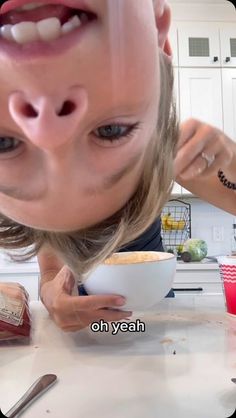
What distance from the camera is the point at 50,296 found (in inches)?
12.2

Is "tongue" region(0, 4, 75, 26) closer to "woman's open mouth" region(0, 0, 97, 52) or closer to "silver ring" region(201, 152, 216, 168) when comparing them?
"woman's open mouth" region(0, 0, 97, 52)

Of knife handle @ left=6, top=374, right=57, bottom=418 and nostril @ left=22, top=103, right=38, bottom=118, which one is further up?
nostril @ left=22, top=103, right=38, bottom=118

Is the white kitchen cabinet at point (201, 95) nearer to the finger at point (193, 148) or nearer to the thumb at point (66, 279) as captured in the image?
the finger at point (193, 148)

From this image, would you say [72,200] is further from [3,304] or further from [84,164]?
[3,304]

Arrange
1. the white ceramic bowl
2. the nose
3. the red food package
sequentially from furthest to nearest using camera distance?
the red food package → the white ceramic bowl → the nose

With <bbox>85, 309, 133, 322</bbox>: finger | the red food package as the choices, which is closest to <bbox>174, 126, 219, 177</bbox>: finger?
<bbox>85, 309, 133, 322</bbox>: finger

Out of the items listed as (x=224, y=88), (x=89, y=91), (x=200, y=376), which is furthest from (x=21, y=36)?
(x=200, y=376)

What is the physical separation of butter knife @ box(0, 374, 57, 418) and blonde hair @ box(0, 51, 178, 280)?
0.09m

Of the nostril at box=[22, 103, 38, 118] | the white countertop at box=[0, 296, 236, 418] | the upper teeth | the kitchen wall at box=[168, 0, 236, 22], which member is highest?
the kitchen wall at box=[168, 0, 236, 22]

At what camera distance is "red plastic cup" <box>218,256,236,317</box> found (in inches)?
12.2

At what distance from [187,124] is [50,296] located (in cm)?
18

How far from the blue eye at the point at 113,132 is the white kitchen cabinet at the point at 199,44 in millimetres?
56

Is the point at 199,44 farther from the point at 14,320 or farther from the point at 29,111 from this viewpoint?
the point at 14,320

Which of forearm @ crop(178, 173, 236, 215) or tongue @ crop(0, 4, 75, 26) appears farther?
forearm @ crop(178, 173, 236, 215)
